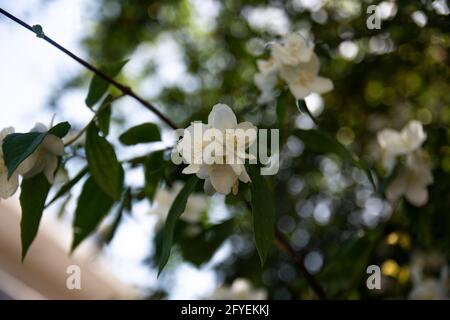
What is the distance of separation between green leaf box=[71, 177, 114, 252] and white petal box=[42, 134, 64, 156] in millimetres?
153

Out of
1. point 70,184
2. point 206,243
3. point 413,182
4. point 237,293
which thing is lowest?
point 237,293

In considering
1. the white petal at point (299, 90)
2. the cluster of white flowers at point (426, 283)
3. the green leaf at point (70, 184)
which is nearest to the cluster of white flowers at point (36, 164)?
the green leaf at point (70, 184)

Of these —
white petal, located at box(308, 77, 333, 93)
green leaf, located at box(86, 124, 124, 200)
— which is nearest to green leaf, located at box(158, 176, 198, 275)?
green leaf, located at box(86, 124, 124, 200)

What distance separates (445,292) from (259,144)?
0.65m

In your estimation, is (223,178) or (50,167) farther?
(50,167)

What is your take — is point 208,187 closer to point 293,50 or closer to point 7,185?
point 7,185

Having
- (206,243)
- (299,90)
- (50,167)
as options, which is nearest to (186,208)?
(206,243)

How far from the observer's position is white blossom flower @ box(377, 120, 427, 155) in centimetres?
113

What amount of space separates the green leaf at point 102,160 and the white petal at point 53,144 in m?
0.05

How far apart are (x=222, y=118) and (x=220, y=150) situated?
37 mm

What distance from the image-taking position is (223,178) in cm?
66

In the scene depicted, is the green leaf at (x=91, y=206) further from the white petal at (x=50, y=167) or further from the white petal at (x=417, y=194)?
the white petal at (x=417, y=194)

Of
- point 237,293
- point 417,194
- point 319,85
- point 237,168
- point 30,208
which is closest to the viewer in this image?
point 237,168

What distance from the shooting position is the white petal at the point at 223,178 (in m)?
0.65
